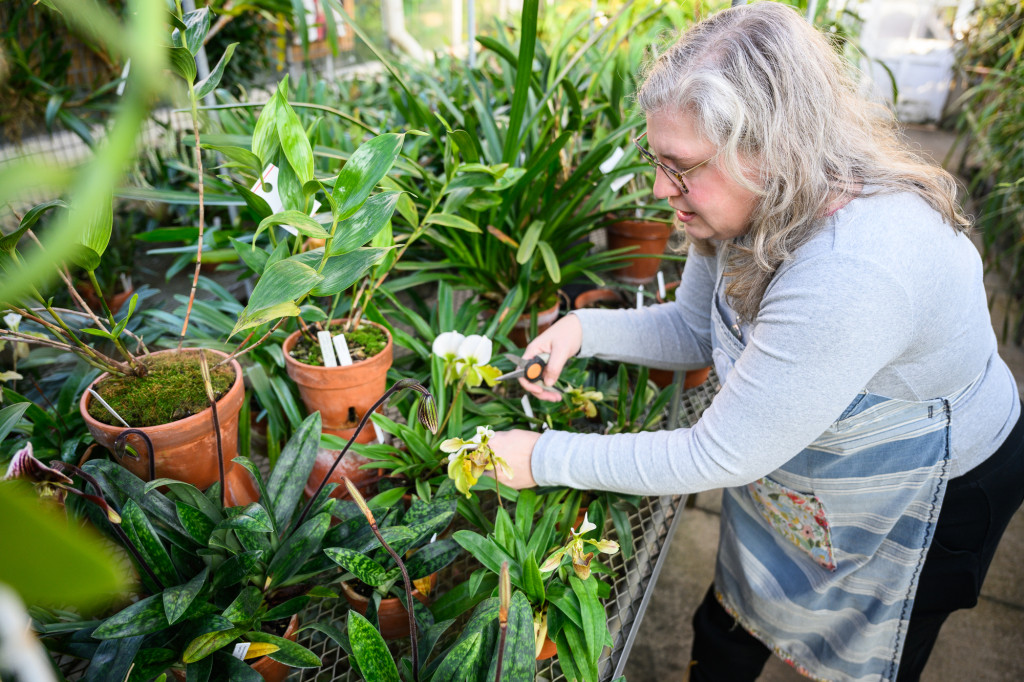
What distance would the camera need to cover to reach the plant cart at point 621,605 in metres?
0.78

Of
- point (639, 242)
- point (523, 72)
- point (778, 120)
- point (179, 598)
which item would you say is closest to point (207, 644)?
point (179, 598)

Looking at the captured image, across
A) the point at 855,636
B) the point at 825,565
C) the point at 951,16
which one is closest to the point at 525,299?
A: the point at 825,565

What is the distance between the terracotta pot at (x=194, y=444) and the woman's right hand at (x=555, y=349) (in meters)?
0.46

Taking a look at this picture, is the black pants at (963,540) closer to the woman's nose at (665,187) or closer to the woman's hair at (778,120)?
the woman's hair at (778,120)

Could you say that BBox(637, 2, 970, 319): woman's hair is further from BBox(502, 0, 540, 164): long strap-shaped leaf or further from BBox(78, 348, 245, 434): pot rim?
BBox(78, 348, 245, 434): pot rim

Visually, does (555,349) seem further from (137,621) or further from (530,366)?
(137,621)

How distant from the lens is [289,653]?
2.12ft

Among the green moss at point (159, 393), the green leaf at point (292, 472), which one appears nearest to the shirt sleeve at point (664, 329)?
the green leaf at point (292, 472)

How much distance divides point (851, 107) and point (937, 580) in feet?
2.52

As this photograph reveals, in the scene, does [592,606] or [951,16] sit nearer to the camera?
[592,606]

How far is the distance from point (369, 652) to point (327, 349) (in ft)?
1.37

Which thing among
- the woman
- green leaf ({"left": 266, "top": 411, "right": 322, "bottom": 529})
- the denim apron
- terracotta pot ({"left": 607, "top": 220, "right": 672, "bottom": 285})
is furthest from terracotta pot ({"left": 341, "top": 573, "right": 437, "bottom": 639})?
terracotta pot ({"left": 607, "top": 220, "right": 672, "bottom": 285})

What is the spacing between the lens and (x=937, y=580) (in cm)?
101

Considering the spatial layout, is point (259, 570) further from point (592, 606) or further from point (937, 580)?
point (937, 580)
